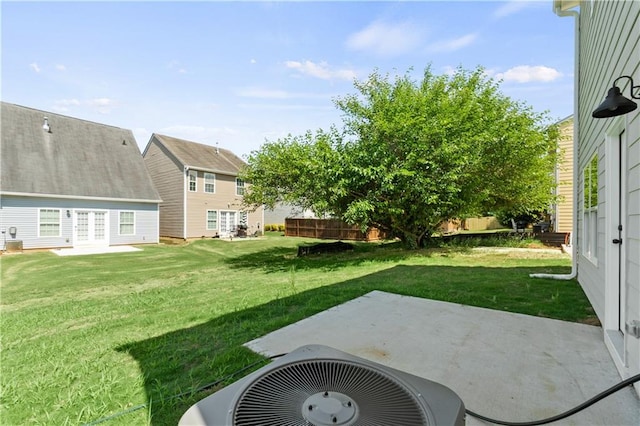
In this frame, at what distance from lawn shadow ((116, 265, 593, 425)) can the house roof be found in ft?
44.8

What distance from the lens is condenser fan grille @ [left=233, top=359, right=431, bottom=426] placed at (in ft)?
3.09

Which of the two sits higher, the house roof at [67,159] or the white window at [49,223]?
the house roof at [67,159]

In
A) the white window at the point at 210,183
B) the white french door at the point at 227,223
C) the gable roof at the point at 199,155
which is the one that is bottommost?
the white french door at the point at 227,223

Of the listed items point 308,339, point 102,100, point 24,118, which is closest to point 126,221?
point 24,118

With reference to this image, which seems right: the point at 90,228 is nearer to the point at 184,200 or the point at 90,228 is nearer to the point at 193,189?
the point at 184,200

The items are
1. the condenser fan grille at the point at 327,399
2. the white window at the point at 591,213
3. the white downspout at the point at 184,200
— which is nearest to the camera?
the condenser fan grille at the point at 327,399

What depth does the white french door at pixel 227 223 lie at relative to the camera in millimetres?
19328

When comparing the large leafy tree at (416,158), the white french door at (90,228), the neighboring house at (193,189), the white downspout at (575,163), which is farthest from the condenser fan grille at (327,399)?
the white french door at (90,228)

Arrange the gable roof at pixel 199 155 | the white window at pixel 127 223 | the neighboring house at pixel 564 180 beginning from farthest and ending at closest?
the gable roof at pixel 199 155
the white window at pixel 127 223
the neighboring house at pixel 564 180

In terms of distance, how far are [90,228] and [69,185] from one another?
2.01 meters

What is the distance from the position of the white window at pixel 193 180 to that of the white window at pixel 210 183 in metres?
0.65

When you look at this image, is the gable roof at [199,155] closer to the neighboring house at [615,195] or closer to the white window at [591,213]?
the white window at [591,213]

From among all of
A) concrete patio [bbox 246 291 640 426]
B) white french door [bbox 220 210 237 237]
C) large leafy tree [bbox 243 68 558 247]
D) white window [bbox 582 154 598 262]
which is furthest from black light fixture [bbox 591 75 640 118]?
white french door [bbox 220 210 237 237]

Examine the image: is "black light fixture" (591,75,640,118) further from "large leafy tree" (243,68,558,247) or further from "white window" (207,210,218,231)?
"white window" (207,210,218,231)
